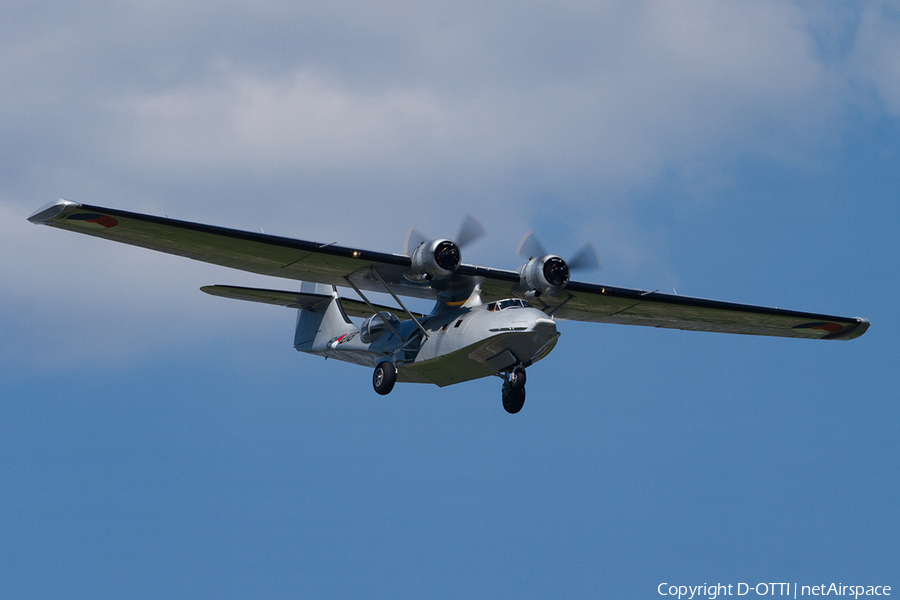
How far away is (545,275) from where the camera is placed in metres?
23.7

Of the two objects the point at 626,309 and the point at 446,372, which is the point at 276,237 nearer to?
the point at 446,372

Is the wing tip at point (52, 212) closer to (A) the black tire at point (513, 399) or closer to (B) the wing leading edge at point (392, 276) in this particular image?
(B) the wing leading edge at point (392, 276)

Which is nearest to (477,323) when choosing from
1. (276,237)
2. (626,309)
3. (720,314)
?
(276,237)

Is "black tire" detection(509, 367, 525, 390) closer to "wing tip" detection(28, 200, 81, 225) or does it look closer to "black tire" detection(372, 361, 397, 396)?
"black tire" detection(372, 361, 397, 396)

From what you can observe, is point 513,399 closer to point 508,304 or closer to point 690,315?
point 508,304

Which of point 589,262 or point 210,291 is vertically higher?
point 589,262

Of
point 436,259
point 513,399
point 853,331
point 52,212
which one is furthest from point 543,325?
point 853,331

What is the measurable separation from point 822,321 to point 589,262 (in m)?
8.45

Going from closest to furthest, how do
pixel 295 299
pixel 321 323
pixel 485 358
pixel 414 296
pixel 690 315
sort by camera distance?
pixel 485 358, pixel 414 296, pixel 321 323, pixel 295 299, pixel 690 315

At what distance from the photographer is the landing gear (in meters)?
22.7

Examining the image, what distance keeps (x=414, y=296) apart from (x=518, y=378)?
3.66m

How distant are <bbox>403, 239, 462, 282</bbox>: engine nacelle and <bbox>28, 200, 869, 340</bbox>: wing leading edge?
13.8 inches

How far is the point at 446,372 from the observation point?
2319cm

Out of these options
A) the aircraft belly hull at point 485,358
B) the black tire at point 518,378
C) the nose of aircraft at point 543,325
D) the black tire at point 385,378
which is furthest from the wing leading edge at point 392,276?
the nose of aircraft at point 543,325
